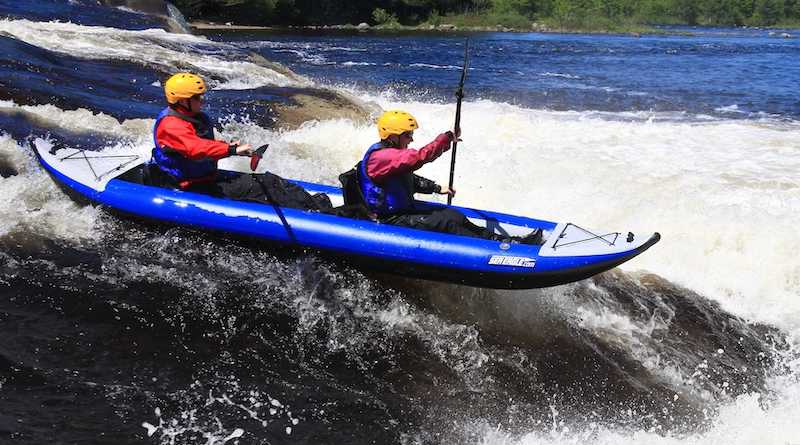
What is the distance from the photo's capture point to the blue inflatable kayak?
178 inches

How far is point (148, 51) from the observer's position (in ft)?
48.1

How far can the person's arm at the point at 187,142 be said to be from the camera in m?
5.05

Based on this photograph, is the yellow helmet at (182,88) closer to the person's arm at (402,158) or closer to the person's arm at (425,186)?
the person's arm at (402,158)

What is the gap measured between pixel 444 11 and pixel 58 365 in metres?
67.9

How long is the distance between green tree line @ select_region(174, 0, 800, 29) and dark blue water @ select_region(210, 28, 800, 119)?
701 inches

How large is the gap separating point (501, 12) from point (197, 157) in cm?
7068

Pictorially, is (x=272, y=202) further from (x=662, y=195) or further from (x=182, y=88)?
(x=662, y=195)

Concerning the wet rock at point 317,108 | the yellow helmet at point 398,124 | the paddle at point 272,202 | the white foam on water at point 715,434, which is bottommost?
the white foam on water at point 715,434

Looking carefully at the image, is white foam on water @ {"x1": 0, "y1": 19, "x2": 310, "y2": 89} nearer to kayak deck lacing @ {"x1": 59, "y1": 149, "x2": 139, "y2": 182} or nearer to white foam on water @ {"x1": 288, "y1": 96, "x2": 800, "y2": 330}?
white foam on water @ {"x1": 288, "y1": 96, "x2": 800, "y2": 330}

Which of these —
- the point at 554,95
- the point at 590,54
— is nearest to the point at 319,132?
the point at 554,95

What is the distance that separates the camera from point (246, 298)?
479 cm

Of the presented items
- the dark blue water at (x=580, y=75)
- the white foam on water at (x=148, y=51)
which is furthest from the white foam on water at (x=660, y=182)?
the white foam on water at (x=148, y=51)

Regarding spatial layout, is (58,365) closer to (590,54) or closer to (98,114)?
(98,114)

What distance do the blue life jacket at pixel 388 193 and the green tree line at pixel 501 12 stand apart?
45460 millimetres
